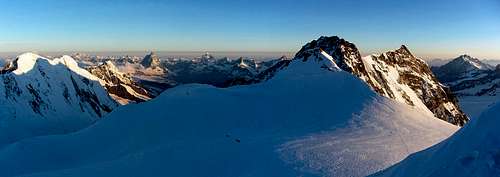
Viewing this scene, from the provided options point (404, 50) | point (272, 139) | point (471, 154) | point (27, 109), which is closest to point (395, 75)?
point (404, 50)

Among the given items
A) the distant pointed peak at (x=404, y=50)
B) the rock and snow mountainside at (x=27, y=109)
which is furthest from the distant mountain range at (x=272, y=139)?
the rock and snow mountainside at (x=27, y=109)

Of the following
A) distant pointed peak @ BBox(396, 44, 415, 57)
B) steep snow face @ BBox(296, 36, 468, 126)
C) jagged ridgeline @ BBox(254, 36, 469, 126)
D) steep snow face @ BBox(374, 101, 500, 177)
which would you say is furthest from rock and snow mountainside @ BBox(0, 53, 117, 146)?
steep snow face @ BBox(374, 101, 500, 177)

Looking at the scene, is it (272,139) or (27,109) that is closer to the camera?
(272,139)

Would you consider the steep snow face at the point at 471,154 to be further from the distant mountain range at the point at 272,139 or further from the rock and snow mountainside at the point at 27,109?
the rock and snow mountainside at the point at 27,109

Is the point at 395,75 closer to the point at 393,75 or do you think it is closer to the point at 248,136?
the point at 393,75

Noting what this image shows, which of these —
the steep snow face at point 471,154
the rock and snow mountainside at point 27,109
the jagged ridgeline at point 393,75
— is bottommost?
the rock and snow mountainside at point 27,109

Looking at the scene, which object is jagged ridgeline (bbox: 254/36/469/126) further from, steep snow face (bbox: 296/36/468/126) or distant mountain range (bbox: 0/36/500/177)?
distant mountain range (bbox: 0/36/500/177)
